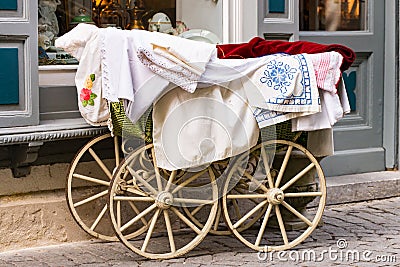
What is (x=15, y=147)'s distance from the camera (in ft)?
17.5

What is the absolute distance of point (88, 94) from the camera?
5.11m

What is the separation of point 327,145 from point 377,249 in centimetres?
66

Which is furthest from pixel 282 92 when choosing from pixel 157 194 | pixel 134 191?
pixel 134 191

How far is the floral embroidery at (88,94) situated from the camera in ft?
16.6

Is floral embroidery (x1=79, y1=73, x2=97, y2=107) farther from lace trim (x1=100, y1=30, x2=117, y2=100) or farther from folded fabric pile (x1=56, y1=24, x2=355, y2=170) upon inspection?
lace trim (x1=100, y1=30, x2=117, y2=100)

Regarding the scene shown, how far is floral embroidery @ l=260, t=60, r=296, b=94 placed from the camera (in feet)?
16.3

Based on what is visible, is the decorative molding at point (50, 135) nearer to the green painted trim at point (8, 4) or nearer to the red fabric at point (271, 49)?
the green painted trim at point (8, 4)

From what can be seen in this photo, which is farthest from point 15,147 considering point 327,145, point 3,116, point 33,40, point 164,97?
point 327,145

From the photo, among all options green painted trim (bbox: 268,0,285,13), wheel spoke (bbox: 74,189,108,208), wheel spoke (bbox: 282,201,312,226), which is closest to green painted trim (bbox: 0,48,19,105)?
wheel spoke (bbox: 74,189,108,208)

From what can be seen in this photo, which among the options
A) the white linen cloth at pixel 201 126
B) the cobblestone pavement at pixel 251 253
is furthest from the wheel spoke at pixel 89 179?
the white linen cloth at pixel 201 126

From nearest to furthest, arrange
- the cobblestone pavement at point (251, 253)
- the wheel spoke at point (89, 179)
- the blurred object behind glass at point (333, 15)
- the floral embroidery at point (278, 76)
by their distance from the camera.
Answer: the floral embroidery at point (278, 76)
the cobblestone pavement at point (251, 253)
the wheel spoke at point (89, 179)
the blurred object behind glass at point (333, 15)

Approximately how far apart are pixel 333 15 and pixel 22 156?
9.17 ft

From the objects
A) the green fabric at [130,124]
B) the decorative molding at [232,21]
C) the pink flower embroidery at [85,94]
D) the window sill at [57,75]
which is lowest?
the green fabric at [130,124]

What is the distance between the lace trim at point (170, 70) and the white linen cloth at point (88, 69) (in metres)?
0.31
